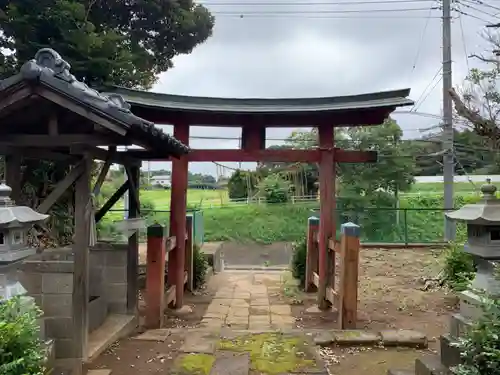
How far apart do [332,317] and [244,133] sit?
2743 mm

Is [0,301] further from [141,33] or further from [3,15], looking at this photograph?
[141,33]

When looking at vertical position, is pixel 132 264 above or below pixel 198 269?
above

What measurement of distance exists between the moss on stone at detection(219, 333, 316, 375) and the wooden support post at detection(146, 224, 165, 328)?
1.32 meters

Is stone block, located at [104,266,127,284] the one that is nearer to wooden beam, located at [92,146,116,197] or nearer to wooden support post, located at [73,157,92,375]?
wooden beam, located at [92,146,116,197]

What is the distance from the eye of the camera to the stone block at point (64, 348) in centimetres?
347

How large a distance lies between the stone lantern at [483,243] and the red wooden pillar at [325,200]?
296cm

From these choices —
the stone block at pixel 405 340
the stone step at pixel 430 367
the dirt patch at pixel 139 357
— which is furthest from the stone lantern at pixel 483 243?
the dirt patch at pixel 139 357

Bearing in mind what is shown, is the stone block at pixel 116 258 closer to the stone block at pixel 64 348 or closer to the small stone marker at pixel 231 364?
the stone block at pixel 64 348

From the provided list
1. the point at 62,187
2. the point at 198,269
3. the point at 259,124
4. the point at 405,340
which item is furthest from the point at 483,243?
the point at 198,269

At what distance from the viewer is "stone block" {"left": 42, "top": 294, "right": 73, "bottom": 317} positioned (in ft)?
11.6

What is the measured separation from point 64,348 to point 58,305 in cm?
34

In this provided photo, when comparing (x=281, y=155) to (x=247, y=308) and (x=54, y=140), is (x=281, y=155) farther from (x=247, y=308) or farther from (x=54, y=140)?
(x=54, y=140)

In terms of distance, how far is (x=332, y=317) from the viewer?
5.80 metres

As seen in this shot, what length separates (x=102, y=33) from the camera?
705cm
